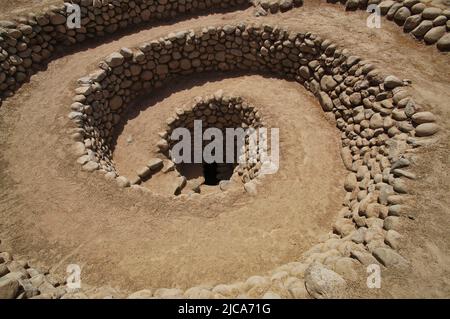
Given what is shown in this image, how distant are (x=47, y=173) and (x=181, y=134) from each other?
13.4 feet

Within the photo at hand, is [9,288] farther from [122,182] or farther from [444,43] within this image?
[444,43]

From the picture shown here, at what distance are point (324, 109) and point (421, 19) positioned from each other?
10.1 ft

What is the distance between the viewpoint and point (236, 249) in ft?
20.7

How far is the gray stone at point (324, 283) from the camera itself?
436cm

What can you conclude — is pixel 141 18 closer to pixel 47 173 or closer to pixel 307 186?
pixel 47 173

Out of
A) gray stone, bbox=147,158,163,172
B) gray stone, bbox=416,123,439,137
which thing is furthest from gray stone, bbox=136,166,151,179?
gray stone, bbox=416,123,439,137

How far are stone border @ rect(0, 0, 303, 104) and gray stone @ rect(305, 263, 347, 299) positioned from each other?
8.65m

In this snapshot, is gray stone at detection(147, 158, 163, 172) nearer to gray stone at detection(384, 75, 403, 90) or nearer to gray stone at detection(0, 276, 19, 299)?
gray stone at detection(0, 276, 19, 299)

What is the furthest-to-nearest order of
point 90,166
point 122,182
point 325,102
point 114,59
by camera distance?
point 114,59 < point 325,102 < point 90,166 < point 122,182

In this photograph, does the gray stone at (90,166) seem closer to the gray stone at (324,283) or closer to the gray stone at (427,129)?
the gray stone at (324,283)

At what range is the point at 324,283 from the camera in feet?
14.6

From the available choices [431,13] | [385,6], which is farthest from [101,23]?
[431,13]

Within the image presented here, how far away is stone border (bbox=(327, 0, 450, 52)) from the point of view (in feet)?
25.7

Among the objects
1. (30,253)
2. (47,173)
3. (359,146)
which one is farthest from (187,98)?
(30,253)
